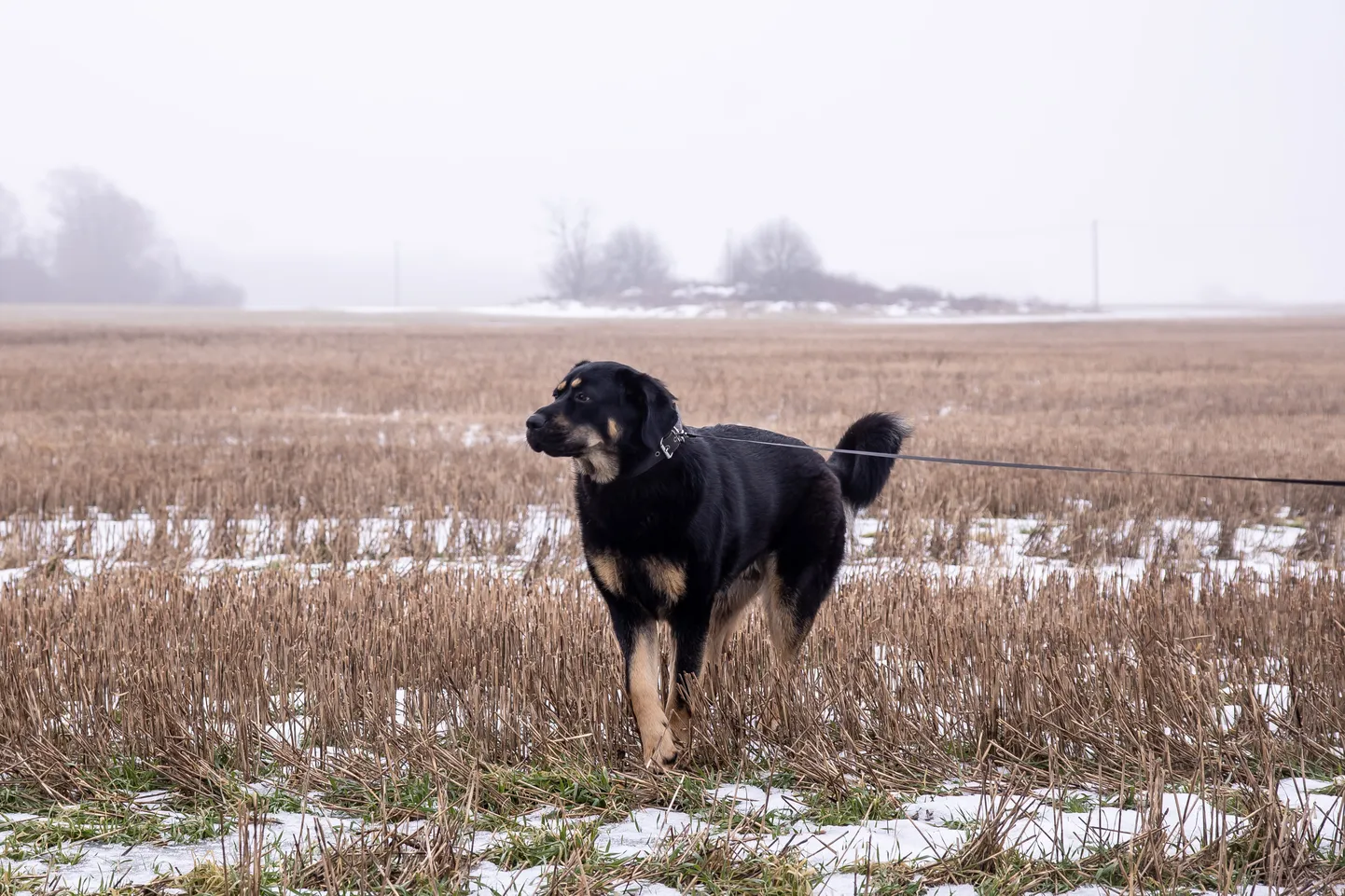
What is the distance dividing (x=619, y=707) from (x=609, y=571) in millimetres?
478

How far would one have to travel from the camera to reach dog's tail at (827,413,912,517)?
16.5ft

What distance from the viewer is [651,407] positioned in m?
3.77

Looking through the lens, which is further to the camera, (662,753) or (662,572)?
(662,572)

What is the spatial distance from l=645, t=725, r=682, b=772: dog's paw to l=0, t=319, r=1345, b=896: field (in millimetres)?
104

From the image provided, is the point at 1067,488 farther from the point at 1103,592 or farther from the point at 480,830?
the point at 480,830

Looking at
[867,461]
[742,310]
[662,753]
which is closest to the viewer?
[662,753]

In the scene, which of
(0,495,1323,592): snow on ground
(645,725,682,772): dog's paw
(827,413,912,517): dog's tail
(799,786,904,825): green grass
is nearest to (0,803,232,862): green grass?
(645,725,682,772): dog's paw

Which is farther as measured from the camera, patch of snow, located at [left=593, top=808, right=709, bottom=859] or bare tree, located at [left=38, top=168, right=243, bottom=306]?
bare tree, located at [left=38, top=168, right=243, bottom=306]

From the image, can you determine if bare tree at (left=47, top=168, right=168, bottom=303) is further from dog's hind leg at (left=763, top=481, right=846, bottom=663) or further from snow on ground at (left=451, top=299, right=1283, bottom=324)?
dog's hind leg at (left=763, top=481, right=846, bottom=663)

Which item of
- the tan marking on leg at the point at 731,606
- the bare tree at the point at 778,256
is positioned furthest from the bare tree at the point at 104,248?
the tan marking on leg at the point at 731,606

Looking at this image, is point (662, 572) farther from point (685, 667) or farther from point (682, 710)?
point (682, 710)

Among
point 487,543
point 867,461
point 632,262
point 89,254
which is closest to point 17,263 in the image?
point 89,254

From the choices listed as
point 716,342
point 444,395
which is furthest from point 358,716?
point 716,342

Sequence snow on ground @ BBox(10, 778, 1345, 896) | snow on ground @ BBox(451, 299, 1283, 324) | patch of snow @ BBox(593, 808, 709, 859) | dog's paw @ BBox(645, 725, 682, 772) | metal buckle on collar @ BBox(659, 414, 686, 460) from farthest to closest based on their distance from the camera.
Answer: snow on ground @ BBox(451, 299, 1283, 324) < metal buckle on collar @ BBox(659, 414, 686, 460) < dog's paw @ BBox(645, 725, 682, 772) < patch of snow @ BBox(593, 808, 709, 859) < snow on ground @ BBox(10, 778, 1345, 896)
